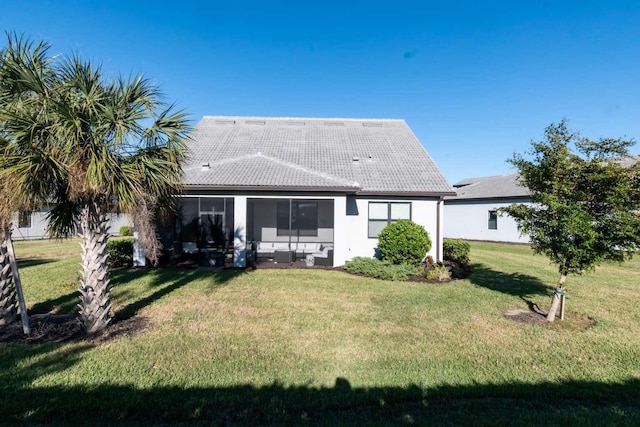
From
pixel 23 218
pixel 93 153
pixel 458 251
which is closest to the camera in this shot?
pixel 93 153

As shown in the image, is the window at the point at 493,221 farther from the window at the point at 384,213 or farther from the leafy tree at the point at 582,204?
the leafy tree at the point at 582,204

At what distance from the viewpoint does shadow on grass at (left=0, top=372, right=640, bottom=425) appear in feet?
11.1

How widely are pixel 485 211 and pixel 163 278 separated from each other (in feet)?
75.3

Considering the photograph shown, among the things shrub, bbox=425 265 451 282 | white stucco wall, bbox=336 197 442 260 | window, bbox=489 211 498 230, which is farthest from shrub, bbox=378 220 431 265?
window, bbox=489 211 498 230

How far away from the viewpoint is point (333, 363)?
184 inches

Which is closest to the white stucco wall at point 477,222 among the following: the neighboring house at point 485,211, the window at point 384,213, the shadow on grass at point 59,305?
the neighboring house at point 485,211

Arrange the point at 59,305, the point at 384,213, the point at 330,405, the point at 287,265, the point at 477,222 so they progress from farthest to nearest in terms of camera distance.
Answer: the point at 477,222, the point at 384,213, the point at 287,265, the point at 59,305, the point at 330,405

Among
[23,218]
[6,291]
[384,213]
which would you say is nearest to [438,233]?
[384,213]

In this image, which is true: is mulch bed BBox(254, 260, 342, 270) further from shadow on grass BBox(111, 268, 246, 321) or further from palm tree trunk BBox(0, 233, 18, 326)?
palm tree trunk BBox(0, 233, 18, 326)

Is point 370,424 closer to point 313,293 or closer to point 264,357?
point 264,357

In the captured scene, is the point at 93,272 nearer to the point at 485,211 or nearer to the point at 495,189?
the point at 485,211

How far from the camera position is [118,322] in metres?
6.21

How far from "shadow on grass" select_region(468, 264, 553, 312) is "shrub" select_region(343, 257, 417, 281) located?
2.21m

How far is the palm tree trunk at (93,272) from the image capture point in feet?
18.4
